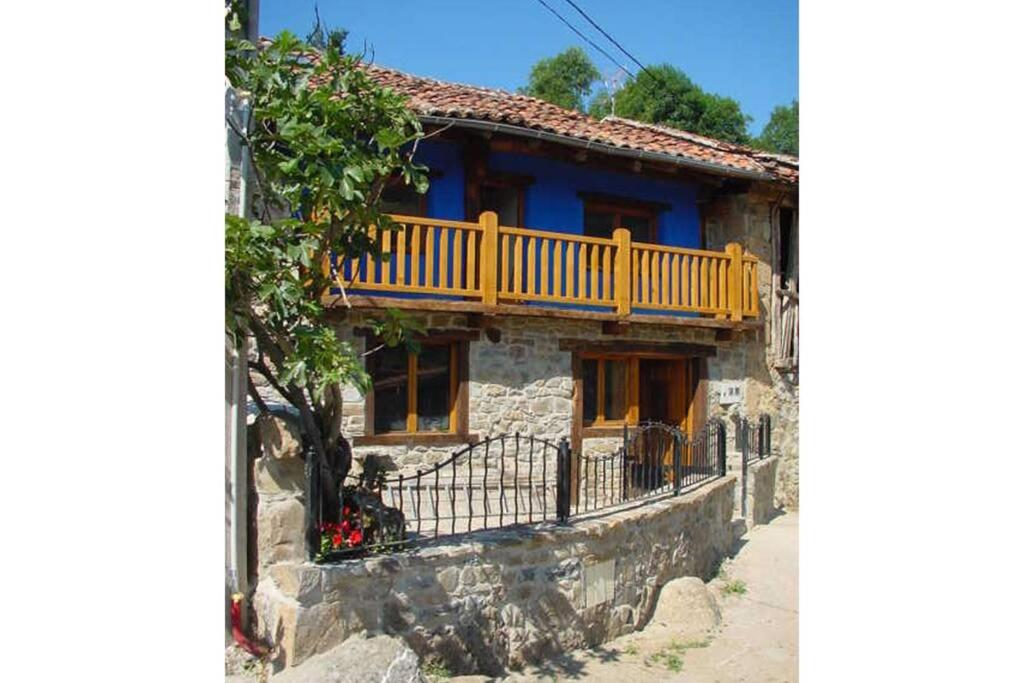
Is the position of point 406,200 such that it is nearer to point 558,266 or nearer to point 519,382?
point 558,266

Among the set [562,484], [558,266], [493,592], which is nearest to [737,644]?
[493,592]

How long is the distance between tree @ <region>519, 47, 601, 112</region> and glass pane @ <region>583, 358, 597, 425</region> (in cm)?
336

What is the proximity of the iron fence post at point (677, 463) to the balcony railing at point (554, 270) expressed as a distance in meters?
1.26

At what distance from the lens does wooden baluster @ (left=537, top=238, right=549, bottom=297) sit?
4792mm

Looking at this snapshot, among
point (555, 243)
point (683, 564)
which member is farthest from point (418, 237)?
point (683, 564)

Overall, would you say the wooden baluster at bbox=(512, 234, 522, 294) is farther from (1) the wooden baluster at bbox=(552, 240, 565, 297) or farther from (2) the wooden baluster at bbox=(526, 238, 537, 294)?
(1) the wooden baluster at bbox=(552, 240, 565, 297)

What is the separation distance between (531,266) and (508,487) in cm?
170

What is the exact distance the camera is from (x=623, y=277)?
5094mm

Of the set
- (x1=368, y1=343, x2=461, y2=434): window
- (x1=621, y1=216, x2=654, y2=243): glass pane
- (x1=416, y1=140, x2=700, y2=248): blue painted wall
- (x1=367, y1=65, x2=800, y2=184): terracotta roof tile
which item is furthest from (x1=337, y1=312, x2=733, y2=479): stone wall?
(x1=367, y1=65, x2=800, y2=184): terracotta roof tile
